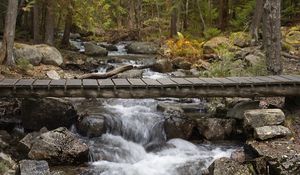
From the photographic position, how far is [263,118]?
29.0 ft

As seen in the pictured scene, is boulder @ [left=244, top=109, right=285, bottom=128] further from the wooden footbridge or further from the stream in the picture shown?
the stream

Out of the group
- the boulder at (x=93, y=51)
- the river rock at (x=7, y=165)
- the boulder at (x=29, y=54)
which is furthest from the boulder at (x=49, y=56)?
the river rock at (x=7, y=165)

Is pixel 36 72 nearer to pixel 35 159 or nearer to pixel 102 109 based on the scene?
pixel 102 109

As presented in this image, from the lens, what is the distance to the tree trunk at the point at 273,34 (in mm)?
10828

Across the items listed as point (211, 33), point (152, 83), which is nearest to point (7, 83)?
point (152, 83)

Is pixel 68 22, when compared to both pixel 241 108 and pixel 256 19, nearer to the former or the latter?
pixel 256 19

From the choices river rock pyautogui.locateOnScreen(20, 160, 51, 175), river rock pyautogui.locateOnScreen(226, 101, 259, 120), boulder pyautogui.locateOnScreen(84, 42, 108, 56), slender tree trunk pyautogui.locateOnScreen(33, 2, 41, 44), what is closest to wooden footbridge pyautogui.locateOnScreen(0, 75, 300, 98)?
river rock pyautogui.locateOnScreen(226, 101, 259, 120)

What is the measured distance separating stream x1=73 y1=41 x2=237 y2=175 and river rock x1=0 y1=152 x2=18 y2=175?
156 centimetres

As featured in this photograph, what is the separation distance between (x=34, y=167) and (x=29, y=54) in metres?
9.01

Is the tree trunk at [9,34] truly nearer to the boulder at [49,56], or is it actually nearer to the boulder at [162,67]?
the boulder at [49,56]

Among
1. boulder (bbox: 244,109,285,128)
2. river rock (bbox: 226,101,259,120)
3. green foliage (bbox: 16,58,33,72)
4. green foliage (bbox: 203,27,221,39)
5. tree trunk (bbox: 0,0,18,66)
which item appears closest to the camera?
boulder (bbox: 244,109,285,128)

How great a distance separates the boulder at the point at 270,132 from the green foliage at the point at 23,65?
9.10 m

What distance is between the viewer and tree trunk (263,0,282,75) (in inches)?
426

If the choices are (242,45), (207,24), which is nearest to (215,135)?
(242,45)
